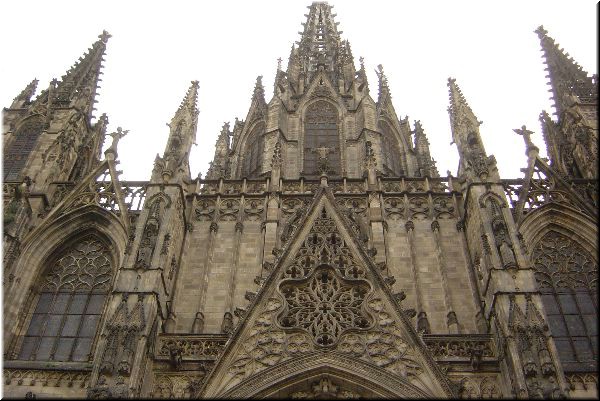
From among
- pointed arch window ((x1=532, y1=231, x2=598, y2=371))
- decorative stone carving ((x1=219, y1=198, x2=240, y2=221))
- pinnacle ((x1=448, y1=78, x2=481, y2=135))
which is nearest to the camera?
pointed arch window ((x1=532, y1=231, x2=598, y2=371))

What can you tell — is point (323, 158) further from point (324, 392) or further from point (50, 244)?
point (324, 392)

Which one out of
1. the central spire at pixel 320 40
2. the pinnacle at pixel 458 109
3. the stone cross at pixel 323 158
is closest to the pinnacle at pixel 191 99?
the stone cross at pixel 323 158

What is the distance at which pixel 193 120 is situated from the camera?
24.2m

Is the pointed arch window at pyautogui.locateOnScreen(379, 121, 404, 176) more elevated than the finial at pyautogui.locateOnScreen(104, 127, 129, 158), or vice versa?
the pointed arch window at pyautogui.locateOnScreen(379, 121, 404, 176)

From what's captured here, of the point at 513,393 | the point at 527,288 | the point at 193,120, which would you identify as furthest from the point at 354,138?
the point at 513,393

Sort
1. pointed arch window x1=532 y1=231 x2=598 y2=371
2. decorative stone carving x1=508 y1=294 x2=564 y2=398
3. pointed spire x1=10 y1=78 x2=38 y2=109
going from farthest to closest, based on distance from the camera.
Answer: pointed spire x1=10 y1=78 x2=38 y2=109 → pointed arch window x1=532 y1=231 x2=598 y2=371 → decorative stone carving x1=508 y1=294 x2=564 y2=398

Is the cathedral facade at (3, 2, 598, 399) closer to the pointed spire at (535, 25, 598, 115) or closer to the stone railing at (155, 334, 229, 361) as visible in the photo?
the stone railing at (155, 334, 229, 361)

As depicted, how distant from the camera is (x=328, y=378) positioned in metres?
16.5

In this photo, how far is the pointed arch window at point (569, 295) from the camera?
59.9 ft

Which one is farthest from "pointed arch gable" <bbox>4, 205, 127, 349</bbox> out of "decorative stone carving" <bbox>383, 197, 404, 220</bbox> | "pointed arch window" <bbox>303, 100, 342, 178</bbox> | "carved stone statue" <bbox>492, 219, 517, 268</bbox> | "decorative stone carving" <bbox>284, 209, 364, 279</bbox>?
"carved stone statue" <bbox>492, 219, 517, 268</bbox>

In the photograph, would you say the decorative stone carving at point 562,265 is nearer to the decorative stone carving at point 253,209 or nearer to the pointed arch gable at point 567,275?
the pointed arch gable at point 567,275

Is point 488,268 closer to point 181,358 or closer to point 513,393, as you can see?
point 513,393

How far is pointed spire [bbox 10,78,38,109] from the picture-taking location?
28400 millimetres

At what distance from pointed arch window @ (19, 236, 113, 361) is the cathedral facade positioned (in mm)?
40
